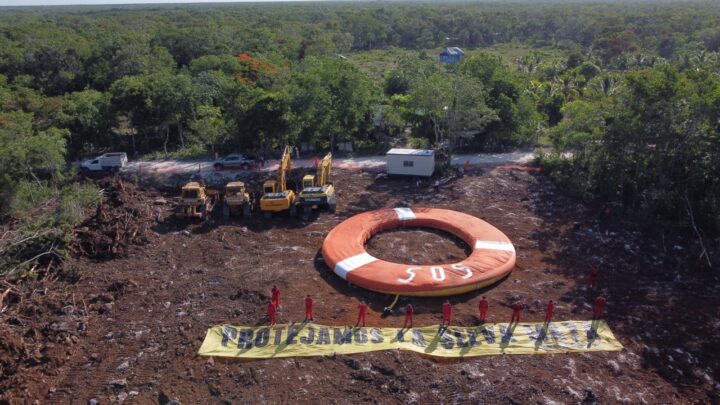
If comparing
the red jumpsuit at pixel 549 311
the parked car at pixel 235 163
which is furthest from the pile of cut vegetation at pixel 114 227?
the red jumpsuit at pixel 549 311

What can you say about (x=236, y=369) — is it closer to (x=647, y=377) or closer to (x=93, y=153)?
(x=647, y=377)

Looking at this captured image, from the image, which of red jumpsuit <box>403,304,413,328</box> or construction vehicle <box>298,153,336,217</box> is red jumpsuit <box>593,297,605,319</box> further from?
construction vehicle <box>298,153,336,217</box>

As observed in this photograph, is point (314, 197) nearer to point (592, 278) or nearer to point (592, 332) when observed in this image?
point (592, 278)

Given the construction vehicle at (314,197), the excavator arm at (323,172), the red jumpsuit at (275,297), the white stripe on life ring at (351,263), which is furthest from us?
the excavator arm at (323,172)

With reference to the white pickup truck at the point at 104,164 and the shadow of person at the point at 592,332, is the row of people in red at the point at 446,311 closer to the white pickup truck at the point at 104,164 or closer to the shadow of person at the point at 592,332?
the shadow of person at the point at 592,332

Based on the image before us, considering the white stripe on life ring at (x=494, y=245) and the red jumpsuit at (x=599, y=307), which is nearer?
the red jumpsuit at (x=599, y=307)

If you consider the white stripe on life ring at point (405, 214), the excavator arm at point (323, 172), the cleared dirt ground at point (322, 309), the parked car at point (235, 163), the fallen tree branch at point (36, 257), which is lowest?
the cleared dirt ground at point (322, 309)

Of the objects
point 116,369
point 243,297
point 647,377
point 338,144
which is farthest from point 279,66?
point 647,377
